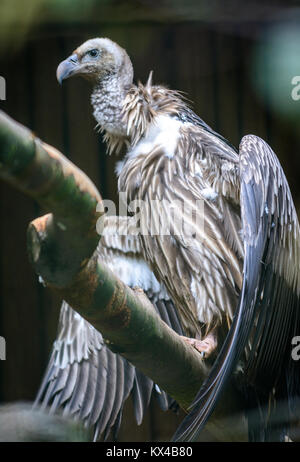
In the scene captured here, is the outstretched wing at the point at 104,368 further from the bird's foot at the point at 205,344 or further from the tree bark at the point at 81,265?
the tree bark at the point at 81,265

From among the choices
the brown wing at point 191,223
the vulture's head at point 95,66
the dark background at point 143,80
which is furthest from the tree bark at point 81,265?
the vulture's head at point 95,66

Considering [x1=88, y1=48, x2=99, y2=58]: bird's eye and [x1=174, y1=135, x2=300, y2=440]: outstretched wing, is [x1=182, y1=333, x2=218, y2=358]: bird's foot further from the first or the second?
[x1=88, y1=48, x2=99, y2=58]: bird's eye

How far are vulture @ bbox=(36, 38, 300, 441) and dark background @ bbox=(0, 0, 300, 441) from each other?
0.31ft

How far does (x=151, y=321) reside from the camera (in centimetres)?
93

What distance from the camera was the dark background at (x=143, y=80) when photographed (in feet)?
3.90

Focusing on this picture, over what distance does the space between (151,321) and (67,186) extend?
0.36 m

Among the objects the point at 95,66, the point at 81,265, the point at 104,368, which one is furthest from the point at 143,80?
the point at 81,265

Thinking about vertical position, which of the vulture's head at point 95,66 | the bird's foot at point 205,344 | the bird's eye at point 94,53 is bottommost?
the bird's foot at point 205,344

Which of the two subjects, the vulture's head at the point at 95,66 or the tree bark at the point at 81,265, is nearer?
the tree bark at the point at 81,265

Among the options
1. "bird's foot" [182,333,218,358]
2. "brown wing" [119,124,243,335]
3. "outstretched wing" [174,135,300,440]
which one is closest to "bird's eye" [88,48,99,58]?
"brown wing" [119,124,243,335]

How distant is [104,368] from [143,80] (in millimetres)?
736

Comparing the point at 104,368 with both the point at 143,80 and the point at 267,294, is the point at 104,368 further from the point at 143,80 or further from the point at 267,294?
the point at 143,80

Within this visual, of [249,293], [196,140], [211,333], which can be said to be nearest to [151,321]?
[249,293]
